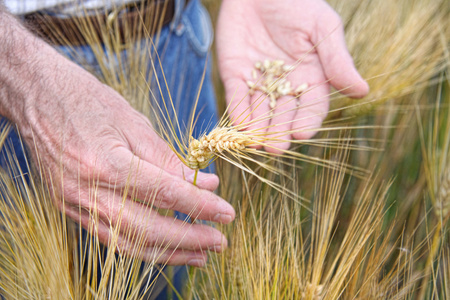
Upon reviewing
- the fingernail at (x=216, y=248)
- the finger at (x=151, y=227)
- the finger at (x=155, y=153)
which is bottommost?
the fingernail at (x=216, y=248)

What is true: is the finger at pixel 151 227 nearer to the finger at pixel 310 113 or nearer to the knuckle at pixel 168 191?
the knuckle at pixel 168 191

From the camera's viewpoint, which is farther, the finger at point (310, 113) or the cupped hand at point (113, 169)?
the finger at point (310, 113)

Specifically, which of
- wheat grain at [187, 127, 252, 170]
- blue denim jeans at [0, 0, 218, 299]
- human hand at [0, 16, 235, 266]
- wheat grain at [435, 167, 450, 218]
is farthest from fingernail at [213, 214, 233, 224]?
wheat grain at [435, 167, 450, 218]

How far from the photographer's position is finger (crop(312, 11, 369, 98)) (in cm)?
75

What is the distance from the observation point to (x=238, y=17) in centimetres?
92

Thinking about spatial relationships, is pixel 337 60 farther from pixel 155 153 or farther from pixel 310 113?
pixel 155 153

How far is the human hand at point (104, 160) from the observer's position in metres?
0.54

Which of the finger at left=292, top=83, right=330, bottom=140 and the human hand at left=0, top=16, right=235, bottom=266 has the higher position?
the finger at left=292, top=83, right=330, bottom=140

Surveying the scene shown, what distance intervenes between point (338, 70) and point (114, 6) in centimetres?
41

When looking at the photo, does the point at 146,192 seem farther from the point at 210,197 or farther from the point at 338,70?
the point at 338,70

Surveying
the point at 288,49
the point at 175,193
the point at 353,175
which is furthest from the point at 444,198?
the point at 175,193

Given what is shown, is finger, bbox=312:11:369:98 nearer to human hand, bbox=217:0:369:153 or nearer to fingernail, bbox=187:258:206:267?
human hand, bbox=217:0:369:153

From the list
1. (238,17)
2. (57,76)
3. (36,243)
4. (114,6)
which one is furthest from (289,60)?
(36,243)

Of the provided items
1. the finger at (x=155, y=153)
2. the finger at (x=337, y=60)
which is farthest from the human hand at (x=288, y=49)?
the finger at (x=155, y=153)
